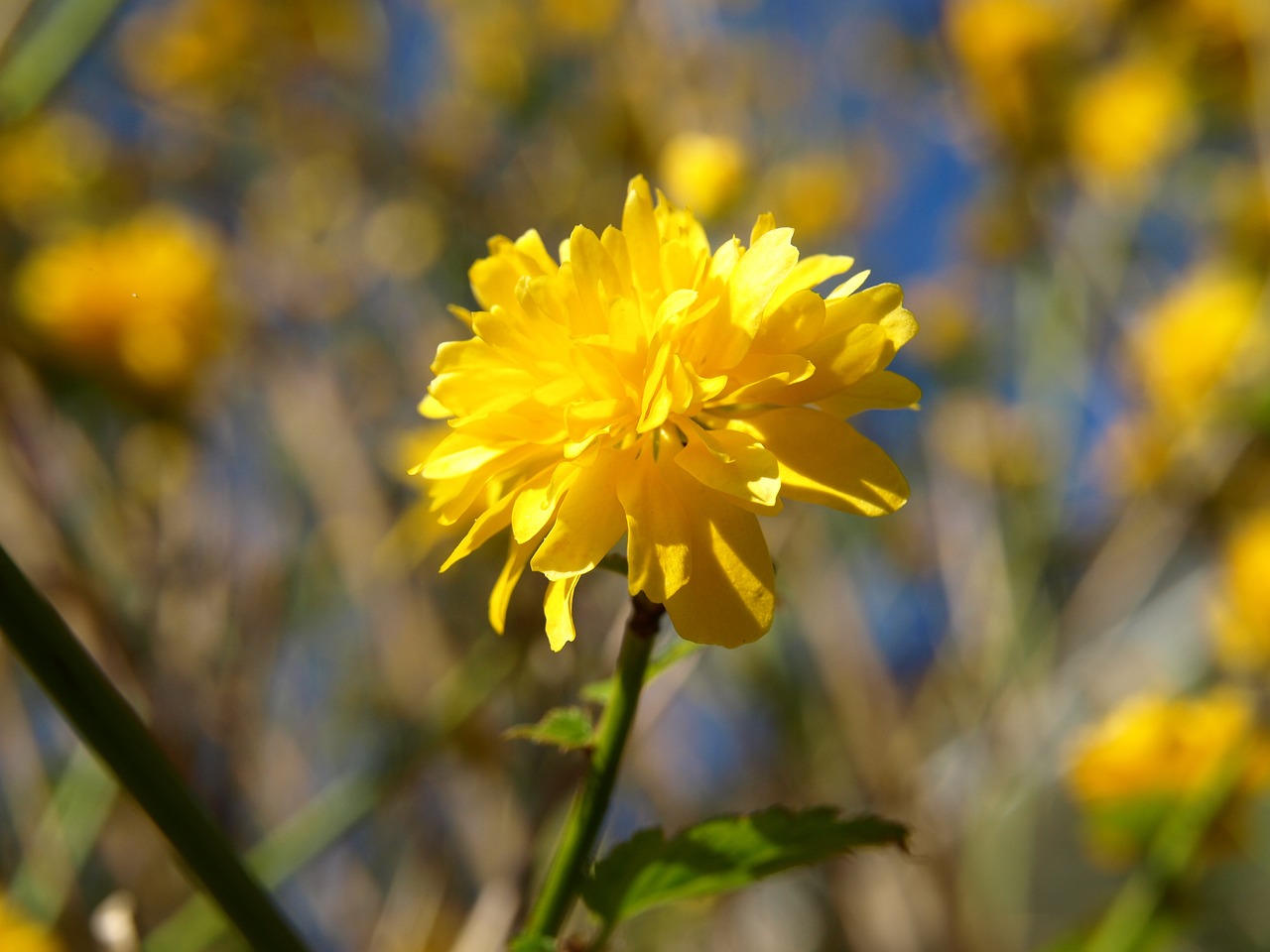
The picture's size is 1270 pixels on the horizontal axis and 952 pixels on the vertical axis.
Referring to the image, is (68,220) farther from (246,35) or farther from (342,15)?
(342,15)

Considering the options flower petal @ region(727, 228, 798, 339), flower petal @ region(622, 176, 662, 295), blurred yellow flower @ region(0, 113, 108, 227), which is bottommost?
flower petal @ region(727, 228, 798, 339)

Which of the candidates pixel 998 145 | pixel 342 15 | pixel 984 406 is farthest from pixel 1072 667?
pixel 342 15

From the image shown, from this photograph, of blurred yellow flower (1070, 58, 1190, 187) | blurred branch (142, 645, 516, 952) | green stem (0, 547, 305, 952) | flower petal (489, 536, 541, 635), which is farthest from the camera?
blurred yellow flower (1070, 58, 1190, 187)

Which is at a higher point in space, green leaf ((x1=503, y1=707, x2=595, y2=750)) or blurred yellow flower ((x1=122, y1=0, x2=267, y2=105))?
blurred yellow flower ((x1=122, y1=0, x2=267, y2=105))

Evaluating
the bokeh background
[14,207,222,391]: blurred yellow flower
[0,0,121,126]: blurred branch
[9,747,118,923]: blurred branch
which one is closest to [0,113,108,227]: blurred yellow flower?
the bokeh background

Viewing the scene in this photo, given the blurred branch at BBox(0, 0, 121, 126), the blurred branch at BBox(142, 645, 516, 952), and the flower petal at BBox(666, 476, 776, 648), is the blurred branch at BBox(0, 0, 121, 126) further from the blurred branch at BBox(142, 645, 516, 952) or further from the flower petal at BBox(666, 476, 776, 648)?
the flower petal at BBox(666, 476, 776, 648)

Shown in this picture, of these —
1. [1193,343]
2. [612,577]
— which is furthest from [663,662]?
[1193,343]

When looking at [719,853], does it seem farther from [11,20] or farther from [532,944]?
[11,20]
